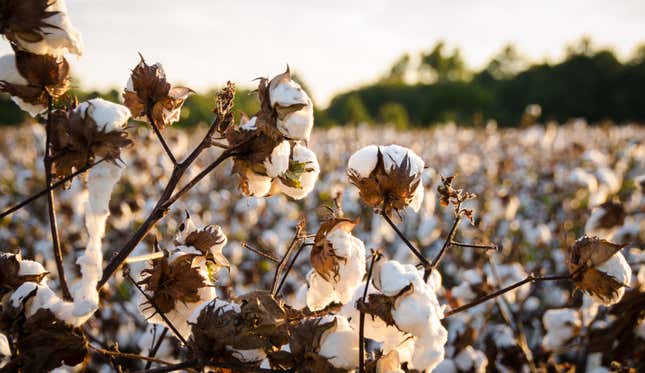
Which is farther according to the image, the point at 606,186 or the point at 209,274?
the point at 606,186

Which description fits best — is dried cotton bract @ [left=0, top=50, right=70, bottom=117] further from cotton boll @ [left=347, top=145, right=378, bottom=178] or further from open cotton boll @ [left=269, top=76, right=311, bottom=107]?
cotton boll @ [left=347, top=145, right=378, bottom=178]

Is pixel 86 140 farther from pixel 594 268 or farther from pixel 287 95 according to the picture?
pixel 594 268

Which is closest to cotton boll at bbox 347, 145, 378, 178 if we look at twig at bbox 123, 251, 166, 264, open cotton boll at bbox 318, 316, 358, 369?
open cotton boll at bbox 318, 316, 358, 369

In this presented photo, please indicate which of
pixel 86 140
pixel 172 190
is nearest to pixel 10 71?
pixel 86 140

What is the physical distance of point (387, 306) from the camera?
2.79ft

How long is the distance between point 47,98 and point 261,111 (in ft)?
1.14

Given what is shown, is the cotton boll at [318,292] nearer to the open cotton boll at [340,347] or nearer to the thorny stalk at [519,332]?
the open cotton boll at [340,347]

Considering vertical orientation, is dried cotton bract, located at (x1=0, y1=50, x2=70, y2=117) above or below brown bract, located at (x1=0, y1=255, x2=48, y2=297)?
above

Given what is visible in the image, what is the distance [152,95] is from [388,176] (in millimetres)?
429

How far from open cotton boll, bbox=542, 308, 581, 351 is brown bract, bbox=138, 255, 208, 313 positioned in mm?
1258

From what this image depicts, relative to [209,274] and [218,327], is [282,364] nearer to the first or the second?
[218,327]

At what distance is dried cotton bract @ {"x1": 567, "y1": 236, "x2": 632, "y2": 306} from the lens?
996 millimetres

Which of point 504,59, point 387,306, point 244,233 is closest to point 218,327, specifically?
point 387,306

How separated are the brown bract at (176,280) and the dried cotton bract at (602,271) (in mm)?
670
